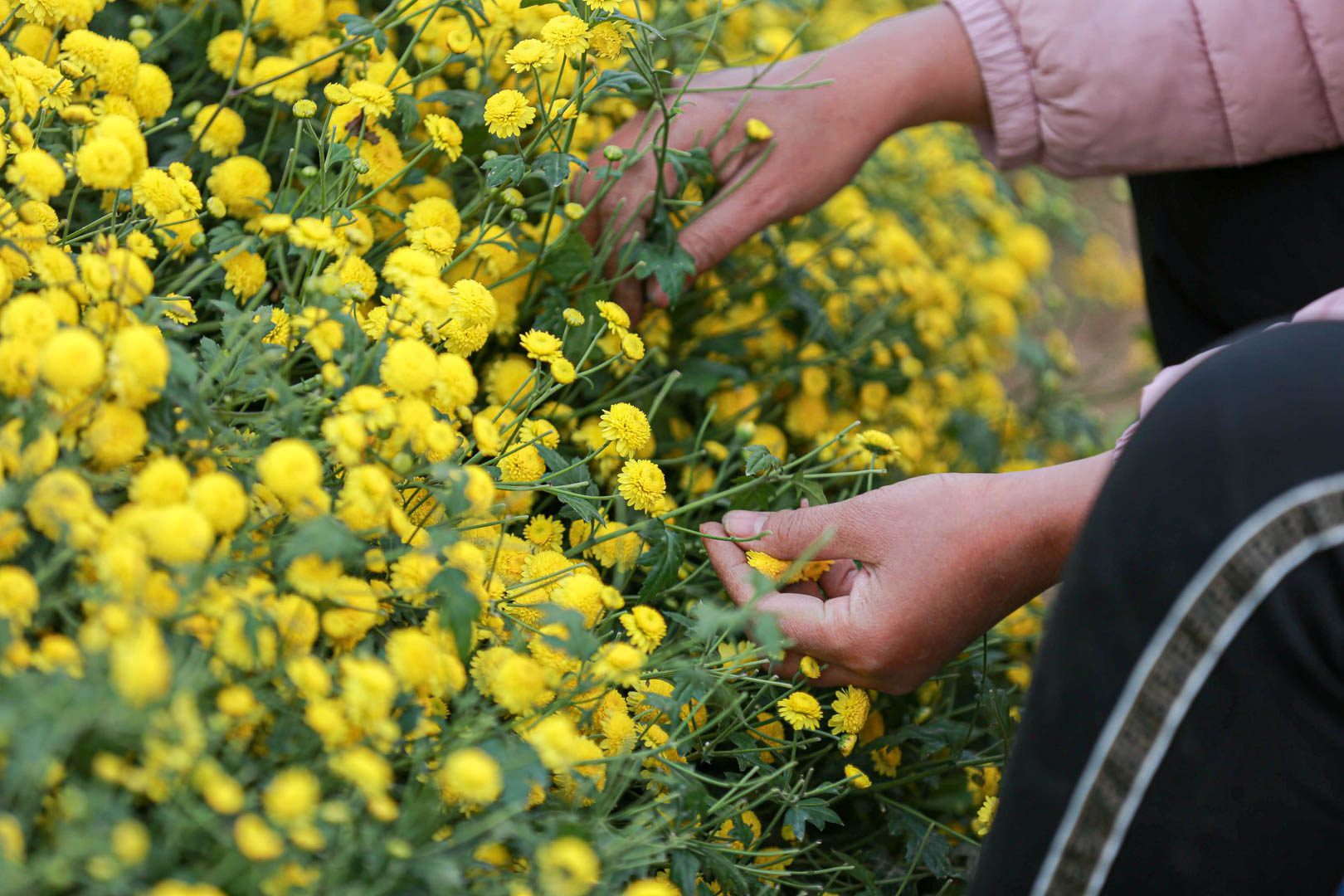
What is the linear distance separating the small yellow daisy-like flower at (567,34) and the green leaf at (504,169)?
0.11 metres

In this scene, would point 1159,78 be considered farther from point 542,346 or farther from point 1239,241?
point 542,346

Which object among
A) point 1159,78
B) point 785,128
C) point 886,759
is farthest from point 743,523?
point 1159,78

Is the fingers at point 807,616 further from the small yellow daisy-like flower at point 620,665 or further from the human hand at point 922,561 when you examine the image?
the small yellow daisy-like flower at point 620,665

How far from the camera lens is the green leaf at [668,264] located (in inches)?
44.9

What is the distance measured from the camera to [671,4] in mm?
1481

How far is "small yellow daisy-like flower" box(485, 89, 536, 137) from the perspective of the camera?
1046 mm

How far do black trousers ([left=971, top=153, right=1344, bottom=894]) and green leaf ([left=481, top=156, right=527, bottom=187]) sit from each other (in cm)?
59

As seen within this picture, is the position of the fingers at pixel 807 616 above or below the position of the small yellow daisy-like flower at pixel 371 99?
below

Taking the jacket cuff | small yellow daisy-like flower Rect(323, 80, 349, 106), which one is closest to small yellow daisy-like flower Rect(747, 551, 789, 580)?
small yellow daisy-like flower Rect(323, 80, 349, 106)

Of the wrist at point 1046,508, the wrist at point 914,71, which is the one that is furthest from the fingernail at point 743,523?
the wrist at point 914,71

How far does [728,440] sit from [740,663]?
552mm

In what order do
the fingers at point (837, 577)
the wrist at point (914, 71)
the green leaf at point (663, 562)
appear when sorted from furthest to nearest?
the wrist at point (914, 71), the fingers at point (837, 577), the green leaf at point (663, 562)

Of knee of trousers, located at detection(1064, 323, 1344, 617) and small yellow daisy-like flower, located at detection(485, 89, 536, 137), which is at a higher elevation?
small yellow daisy-like flower, located at detection(485, 89, 536, 137)

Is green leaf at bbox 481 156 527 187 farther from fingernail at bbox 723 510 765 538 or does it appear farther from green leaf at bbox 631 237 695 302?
fingernail at bbox 723 510 765 538
